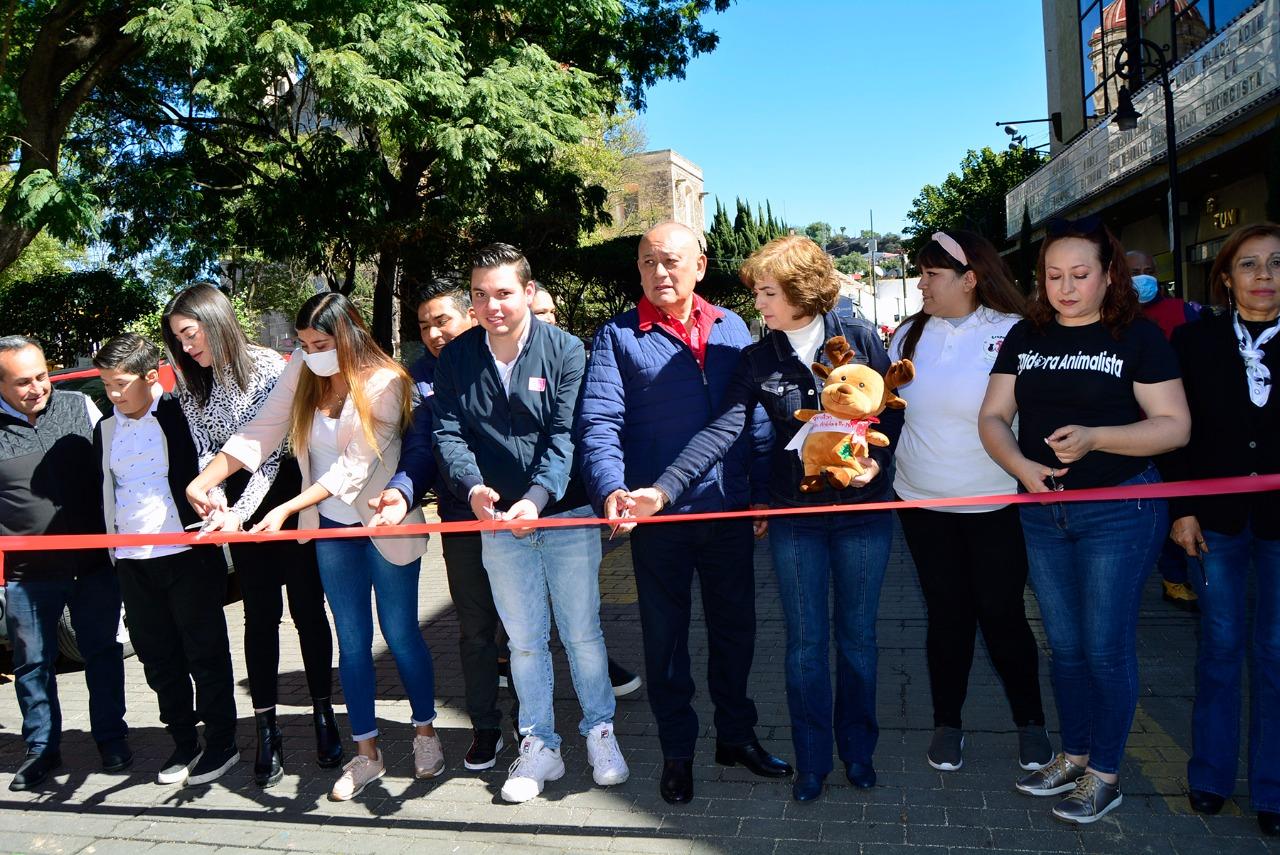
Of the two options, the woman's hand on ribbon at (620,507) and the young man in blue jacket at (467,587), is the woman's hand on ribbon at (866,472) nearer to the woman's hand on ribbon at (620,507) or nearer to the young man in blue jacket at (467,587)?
the woman's hand on ribbon at (620,507)

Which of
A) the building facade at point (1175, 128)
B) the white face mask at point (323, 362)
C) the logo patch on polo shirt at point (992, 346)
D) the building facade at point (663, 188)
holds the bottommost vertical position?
the logo patch on polo shirt at point (992, 346)

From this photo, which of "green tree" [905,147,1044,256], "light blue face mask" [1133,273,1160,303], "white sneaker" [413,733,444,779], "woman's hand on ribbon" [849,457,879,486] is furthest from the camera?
"green tree" [905,147,1044,256]

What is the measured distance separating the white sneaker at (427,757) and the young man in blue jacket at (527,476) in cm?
39

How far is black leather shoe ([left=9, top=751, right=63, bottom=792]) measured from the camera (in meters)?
4.45

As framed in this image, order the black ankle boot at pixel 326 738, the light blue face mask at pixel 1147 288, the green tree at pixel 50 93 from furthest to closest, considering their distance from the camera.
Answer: the green tree at pixel 50 93
the light blue face mask at pixel 1147 288
the black ankle boot at pixel 326 738

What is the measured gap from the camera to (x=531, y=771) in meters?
3.99

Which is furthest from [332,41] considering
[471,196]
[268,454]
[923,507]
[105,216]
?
[923,507]

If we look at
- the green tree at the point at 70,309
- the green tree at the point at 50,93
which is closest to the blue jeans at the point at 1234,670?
the green tree at the point at 50,93

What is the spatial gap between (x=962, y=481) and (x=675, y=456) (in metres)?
1.05

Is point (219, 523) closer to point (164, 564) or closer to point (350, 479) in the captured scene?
point (164, 564)

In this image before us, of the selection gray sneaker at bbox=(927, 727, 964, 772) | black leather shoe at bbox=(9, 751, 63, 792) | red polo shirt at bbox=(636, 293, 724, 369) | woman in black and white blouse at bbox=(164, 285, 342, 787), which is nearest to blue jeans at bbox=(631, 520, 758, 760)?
red polo shirt at bbox=(636, 293, 724, 369)

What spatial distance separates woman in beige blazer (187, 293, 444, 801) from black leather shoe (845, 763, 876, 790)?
1.72 meters

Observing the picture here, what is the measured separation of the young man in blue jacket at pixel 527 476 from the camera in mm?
3877

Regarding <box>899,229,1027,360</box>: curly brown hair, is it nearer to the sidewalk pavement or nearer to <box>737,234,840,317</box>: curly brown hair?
<box>737,234,840,317</box>: curly brown hair
